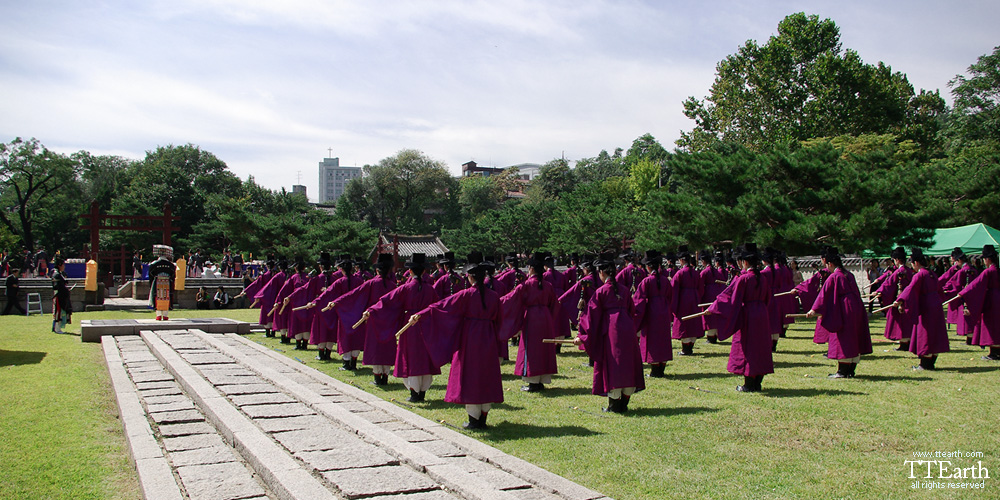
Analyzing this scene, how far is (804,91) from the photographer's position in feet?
131

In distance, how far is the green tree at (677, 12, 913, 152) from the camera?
38938mm

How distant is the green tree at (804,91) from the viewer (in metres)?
38.9

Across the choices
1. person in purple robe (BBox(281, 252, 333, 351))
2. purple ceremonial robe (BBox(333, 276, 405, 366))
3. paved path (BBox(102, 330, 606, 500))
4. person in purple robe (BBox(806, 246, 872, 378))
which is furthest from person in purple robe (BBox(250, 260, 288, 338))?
person in purple robe (BBox(806, 246, 872, 378))

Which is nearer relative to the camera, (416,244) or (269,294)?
(269,294)

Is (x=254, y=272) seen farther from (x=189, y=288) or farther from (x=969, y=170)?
(x=969, y=170)

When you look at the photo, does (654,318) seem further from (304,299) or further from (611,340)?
(304,299)

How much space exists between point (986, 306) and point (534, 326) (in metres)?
8.15

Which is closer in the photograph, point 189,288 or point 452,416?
point 452,416

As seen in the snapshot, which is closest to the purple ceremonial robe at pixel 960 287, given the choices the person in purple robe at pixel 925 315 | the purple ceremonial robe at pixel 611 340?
the person in purple robe at pixel 925 315

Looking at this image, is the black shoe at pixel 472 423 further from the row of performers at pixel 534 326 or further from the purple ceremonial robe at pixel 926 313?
the purple ceremonial robe at pixel 926 313

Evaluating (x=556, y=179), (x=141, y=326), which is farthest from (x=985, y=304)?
(x=556, y=179)

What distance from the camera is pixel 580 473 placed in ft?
18.3

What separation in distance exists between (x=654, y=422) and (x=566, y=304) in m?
6.21

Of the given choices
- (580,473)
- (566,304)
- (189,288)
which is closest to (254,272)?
(189,288)
